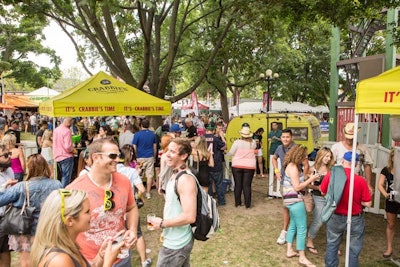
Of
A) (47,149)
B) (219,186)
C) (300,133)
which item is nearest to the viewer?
(219,186)

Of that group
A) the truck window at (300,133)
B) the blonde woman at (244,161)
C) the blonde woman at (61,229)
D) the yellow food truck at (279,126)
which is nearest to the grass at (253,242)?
the blonde woman at (244,161)

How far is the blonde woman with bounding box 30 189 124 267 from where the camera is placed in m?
1.61

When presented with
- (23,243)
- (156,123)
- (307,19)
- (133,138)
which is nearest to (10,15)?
(156,123)

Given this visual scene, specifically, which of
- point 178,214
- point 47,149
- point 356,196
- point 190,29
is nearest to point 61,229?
point 178,214

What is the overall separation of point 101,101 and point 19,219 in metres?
3.84

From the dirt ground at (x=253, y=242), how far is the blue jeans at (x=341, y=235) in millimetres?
818

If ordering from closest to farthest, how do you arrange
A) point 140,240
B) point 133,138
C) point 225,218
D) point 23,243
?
point 23,243 < point 140,240 < point 225,218 < point 133,138

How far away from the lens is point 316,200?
16.0 ft

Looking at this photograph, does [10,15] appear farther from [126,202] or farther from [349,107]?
[126,202]

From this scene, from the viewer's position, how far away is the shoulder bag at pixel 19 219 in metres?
3.32

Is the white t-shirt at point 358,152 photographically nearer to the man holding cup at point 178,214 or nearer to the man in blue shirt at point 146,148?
the man holding cup at point 178,214

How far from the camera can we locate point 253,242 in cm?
538

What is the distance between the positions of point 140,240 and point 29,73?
30.9 metres

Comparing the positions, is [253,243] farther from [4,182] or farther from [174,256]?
[4,182]
